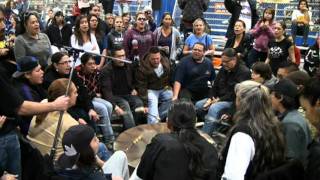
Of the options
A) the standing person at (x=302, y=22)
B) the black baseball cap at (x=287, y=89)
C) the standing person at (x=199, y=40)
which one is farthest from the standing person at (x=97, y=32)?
the standing person at (x=302, y=22)

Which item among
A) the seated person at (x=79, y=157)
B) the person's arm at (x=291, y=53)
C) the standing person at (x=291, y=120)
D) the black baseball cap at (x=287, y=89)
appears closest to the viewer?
the seated person at (x=79, y=157)

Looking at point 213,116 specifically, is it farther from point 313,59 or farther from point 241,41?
point 313,59

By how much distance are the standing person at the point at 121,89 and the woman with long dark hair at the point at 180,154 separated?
12.3 feet

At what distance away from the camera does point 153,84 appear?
745cm

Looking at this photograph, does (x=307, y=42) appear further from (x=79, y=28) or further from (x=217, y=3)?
(x=79, y=28)

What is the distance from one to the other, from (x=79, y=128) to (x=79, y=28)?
4695 mm

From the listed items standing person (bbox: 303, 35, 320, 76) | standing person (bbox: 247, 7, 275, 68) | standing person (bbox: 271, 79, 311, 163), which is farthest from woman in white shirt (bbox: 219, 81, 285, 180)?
standing person (bbox: 303, 35, 320, 76)

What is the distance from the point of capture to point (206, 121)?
680 cm

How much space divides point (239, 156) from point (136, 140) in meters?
2.14

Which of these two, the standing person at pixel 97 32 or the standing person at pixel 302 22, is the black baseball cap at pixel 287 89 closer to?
the standing person at pixel 97 32

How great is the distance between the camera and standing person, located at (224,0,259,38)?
10.6 m

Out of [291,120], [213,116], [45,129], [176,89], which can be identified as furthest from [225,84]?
[291,120]

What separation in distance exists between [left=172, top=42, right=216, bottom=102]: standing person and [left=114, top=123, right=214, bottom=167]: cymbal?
7.24 ft

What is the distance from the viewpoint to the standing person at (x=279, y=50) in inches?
308
